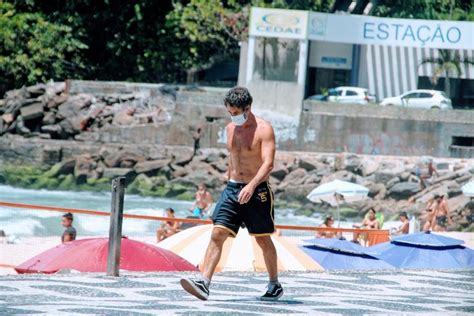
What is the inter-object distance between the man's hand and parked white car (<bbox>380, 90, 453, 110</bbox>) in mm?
40843

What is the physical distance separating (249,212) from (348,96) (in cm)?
4073

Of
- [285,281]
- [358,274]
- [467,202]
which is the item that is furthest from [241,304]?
[467,202]

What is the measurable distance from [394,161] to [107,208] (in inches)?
378

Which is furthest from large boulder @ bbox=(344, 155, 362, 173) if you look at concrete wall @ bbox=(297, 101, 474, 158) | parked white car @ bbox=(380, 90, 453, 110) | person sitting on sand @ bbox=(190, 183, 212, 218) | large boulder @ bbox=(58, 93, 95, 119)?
person sitting on sand @ bbox=(190, 183, 212, 218)

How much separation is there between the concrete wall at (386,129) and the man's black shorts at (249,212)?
3931 cm

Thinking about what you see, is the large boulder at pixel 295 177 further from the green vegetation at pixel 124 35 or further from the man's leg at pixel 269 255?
the man's leg at pixel 269 255

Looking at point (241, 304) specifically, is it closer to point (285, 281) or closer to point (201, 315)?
point (201, 315)

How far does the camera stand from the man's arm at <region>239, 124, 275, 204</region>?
10.8 meters

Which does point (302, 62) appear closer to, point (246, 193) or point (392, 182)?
point (392, 182)

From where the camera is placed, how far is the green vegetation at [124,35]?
5488 centimetres

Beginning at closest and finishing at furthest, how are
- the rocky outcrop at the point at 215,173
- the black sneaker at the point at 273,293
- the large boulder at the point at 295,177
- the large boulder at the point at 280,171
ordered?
1. the black sneaker at the point at 273,293
2. the rocky outcrop at the point at 215,173
3. the large boulder at the point at 295,177
4. the large boulder at the point at 280,171

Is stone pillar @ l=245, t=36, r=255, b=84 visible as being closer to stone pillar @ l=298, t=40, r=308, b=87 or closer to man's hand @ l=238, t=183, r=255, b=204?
stone pillar @ l=298, t=40, r=308, b=87

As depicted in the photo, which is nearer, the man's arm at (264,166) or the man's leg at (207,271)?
the man's leg at (207,271)

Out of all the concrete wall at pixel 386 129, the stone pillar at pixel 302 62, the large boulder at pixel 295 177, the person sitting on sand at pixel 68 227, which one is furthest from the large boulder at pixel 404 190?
the person sitting on sand at pixel 68 227
